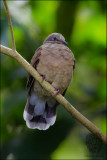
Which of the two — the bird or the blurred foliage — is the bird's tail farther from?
the blurred foliage

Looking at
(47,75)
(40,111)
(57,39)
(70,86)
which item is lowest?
(70,86)

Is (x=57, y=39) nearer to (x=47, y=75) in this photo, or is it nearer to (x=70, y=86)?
(x=47, y=75)

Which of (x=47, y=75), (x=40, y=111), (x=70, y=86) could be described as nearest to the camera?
(x=47, y=75)

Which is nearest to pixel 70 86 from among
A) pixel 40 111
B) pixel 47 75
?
pixel 40 111

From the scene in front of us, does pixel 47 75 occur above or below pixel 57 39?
below

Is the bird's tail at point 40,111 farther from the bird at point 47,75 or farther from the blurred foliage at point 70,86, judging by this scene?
the blurred foliage at point 70,86

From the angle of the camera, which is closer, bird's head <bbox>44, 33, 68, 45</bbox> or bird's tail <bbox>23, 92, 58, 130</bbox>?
bird's tail <bbox>23, 92, 58, 130</bbox>

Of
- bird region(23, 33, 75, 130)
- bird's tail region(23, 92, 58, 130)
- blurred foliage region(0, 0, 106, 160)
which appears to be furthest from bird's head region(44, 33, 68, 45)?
bird's tail region(23, 92, 58, 130)

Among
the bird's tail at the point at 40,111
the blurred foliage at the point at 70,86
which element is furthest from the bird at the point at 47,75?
the blurred foliage at the point at 70,86
